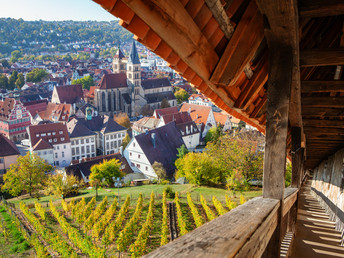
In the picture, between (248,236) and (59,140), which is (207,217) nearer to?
(248,236)

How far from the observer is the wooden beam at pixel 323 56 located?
8.25 feet

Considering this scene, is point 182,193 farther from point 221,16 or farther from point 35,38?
point 35,38

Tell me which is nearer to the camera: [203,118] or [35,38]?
[203,118]

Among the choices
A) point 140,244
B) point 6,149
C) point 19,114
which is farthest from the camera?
point 19,114

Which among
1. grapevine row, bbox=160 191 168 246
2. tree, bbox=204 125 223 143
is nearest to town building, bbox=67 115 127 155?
tree, bbox=204 125 223 143

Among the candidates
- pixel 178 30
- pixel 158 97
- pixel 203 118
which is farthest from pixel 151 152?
pixel 158 97

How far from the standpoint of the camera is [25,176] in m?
24.7

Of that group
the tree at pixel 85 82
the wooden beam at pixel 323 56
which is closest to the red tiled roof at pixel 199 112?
the tree at pixel 85 82

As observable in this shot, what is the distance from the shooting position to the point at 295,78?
283 centimetres

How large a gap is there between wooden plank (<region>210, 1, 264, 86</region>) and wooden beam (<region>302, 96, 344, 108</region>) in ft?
7.18

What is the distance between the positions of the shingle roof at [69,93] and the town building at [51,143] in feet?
67.1

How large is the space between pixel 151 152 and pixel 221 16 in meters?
27.2

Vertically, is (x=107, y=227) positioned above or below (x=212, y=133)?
below

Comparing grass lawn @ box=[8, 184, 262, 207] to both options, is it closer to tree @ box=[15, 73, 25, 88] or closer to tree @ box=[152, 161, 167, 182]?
tree @ box=[152, 161, 167, 182]
